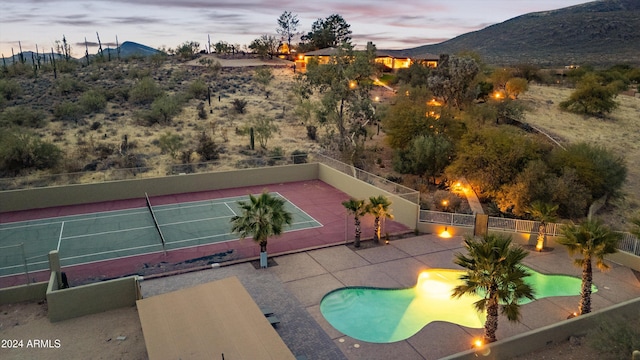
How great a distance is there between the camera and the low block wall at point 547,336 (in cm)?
1338

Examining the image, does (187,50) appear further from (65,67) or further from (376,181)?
(376,181)

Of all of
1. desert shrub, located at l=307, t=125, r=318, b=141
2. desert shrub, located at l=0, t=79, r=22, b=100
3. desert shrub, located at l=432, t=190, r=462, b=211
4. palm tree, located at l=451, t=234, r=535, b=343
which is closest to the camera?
palm tree, located at l=451, t=234, r=535, b=343

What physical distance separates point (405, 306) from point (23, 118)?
41023 millimetres

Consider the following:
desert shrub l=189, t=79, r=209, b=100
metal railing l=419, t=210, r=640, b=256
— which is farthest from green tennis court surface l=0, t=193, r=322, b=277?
desert shrub l=189, t=79, r=209, b=100

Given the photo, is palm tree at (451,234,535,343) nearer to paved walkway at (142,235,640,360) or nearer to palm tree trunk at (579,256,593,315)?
paved walkway at (142,235,640,360)

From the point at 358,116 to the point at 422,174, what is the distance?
11535 mm

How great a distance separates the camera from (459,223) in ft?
78.3

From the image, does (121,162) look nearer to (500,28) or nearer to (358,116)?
(358,116)

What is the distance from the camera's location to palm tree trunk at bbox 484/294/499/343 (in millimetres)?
13148

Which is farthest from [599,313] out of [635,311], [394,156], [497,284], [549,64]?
[549,64]

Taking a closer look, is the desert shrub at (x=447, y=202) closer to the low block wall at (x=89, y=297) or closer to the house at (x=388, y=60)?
the low block wall at (x=89, y=297)

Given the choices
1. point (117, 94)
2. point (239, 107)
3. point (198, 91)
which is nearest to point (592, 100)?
point (239, 107)

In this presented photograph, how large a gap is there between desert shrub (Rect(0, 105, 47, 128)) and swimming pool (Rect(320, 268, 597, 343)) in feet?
125

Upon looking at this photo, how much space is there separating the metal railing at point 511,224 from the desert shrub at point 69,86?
47438mm
